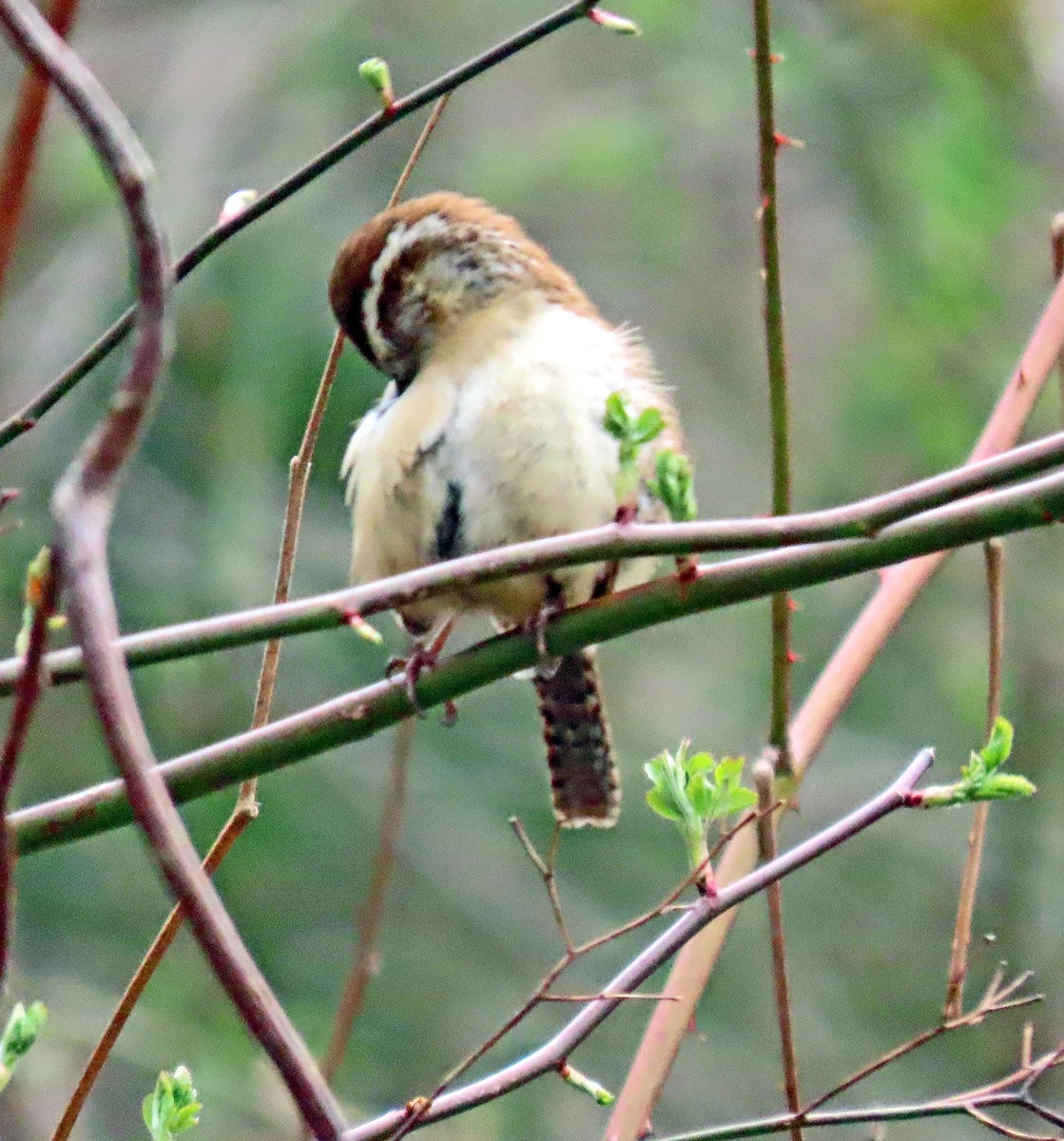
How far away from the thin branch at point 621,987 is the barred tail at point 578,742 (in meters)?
1.64

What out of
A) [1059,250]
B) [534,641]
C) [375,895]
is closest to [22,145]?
[534,641]

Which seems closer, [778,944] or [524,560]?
[524,560]

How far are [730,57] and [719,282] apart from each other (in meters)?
1.69

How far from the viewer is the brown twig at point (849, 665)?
68.8 inches

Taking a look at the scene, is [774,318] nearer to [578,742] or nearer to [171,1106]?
[171,1106]

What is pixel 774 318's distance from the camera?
1792 millimetres

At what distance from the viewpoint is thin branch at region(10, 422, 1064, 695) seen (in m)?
1.25

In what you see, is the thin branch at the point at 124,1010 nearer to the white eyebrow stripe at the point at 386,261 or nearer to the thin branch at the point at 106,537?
the thin branch at the point at 106,537

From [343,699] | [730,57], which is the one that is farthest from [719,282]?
[343,699]

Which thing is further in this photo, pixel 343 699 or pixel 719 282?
pixel 719 282

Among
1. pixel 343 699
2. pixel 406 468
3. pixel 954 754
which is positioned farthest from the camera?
pixel 954 754

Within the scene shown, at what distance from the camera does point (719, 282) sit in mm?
7598

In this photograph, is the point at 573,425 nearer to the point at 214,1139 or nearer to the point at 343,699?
the point at 343,699

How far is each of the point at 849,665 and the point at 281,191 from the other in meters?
0.85
